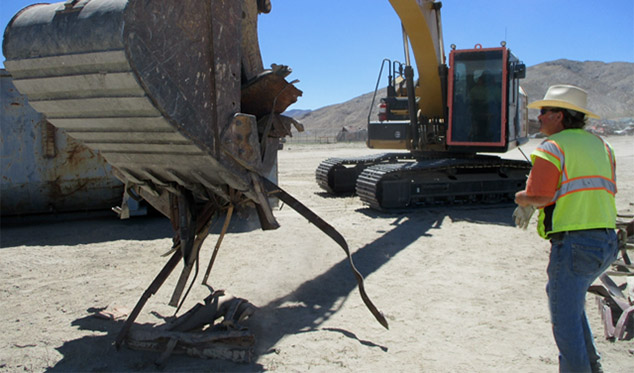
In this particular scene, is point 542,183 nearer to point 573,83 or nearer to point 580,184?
point 580,184

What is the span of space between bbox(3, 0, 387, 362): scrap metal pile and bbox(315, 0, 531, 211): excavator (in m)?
5.02

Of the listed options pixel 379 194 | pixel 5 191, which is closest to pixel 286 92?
pixel 379 194

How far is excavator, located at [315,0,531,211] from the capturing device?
879 cm

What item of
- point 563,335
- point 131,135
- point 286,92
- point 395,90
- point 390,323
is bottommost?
point 390,323

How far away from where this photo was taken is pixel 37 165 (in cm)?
797

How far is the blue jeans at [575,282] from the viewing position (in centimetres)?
280

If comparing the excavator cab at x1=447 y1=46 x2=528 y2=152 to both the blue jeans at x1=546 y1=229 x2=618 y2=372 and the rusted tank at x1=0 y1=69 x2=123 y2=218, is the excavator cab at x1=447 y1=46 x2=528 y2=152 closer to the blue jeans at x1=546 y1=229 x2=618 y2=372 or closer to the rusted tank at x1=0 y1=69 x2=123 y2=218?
the rusted tank at x1=0 y1=69 x2=123 y2=218

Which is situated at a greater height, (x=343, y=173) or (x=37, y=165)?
(x=37, y=165)

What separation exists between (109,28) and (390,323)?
2809mm

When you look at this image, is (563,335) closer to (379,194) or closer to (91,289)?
(91,289)

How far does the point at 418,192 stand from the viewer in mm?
9188

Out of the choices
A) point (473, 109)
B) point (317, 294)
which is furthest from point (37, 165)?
point (473, 109)

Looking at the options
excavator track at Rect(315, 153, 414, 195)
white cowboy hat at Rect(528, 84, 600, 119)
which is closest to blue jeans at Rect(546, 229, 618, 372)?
white cowboy hat at Rect(528, 84, 600, 119)

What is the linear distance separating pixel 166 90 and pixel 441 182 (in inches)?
277
